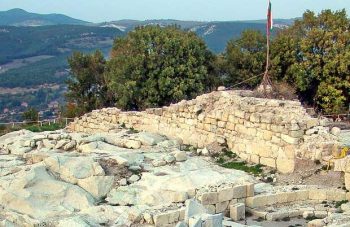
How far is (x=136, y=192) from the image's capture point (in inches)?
549

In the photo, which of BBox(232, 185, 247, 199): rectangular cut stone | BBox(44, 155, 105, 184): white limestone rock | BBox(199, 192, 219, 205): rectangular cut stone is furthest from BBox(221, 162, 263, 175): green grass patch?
BBox(44, 155, 105, 184): white limestone rock

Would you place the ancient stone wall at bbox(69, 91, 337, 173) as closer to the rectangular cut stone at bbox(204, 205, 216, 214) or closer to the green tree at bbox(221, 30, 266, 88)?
the rectangular cut stone at bbox(204, 205, 216, 214)

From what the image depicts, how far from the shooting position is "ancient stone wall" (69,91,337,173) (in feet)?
52.0

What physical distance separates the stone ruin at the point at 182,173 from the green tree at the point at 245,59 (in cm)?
1211

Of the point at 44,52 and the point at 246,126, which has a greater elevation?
the point at 246,126

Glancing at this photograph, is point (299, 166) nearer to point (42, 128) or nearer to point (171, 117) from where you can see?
point (171, 117)

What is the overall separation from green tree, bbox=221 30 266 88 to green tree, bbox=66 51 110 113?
8.88 m

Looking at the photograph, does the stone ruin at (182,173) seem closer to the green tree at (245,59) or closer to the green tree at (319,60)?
the green tree at (319,60)

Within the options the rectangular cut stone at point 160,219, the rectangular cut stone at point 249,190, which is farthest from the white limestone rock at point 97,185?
the rectangular cut stone at point 249,190

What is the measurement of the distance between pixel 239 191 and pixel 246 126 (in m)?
4.03

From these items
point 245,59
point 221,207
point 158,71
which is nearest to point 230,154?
point 221,207

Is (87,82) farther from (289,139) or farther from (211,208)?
(211,208)

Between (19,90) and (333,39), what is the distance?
70.2 metres

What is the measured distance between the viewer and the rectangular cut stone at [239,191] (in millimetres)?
A: 13820
